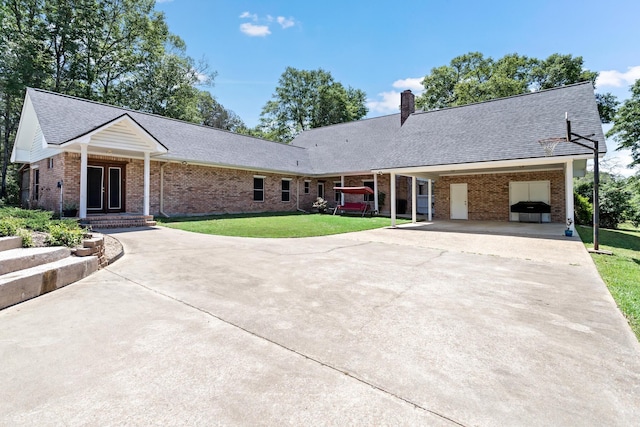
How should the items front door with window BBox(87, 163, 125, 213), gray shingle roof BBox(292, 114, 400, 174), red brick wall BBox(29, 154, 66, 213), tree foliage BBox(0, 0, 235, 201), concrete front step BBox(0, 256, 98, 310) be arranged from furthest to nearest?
tree foliage BBox(0, 0, 235, 201) → gray shingle roof BBox(292, 114, 400, 174) → front door with window BBox(87, 163, 125, 213) → red brick wall BBox(29, 154, 66, 213) → concrete front step BBox(0, 256, 98, 310)

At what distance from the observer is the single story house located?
11602 mm

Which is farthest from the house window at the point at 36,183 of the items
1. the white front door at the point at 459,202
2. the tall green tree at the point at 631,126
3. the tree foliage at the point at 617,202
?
the tall green tree at the point at 631,126

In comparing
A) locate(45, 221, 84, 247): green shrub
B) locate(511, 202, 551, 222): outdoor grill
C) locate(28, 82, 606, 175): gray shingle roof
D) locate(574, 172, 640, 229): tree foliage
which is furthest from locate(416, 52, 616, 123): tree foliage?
locate(45, 221, 84, 247): green shrub

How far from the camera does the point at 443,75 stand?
3550 centimetres

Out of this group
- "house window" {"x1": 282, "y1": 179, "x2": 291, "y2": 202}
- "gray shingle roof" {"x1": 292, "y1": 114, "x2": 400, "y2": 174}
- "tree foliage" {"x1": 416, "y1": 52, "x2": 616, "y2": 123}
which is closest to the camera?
"house window" {"x1": 282, "y1": 179, "x2": 291, "y2": 202}

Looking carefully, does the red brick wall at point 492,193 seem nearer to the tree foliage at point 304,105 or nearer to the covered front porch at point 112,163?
the covered front porch at point 112,163

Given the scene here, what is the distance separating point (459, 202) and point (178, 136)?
53.9ft

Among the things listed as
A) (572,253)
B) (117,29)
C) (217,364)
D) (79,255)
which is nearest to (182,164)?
(79,255)

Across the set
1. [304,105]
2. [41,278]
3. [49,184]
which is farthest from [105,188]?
[304,105]

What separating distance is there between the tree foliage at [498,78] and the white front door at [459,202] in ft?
50.5

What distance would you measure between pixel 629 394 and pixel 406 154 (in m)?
13.0

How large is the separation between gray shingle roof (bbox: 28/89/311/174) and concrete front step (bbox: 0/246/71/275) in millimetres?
7051

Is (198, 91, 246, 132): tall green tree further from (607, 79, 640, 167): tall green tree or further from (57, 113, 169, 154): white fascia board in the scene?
(607, 79, 640, 167): tall green tree

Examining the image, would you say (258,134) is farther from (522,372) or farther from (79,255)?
(522,372)
